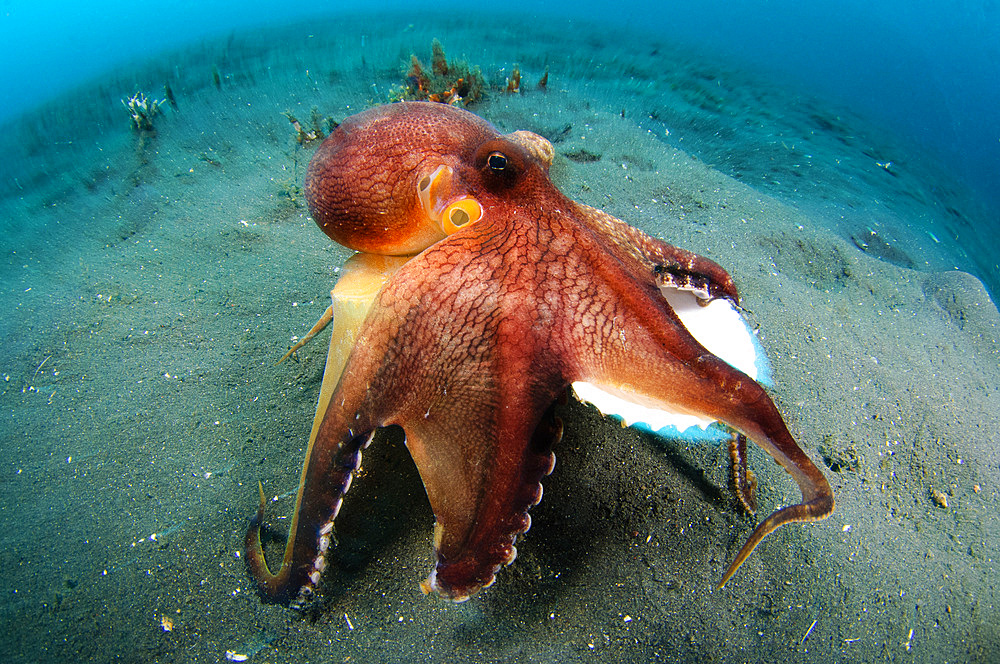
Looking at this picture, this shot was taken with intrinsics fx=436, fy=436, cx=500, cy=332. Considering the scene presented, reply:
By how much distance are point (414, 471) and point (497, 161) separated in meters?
1.59

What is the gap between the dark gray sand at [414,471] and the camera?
6.31 ft

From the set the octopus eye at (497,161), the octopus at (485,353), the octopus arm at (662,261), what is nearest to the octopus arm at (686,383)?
the octopus at (485,353)

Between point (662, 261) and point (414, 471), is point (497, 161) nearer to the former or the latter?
point (662, 261)

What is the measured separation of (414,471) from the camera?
2.30 m

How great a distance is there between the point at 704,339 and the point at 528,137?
132cm

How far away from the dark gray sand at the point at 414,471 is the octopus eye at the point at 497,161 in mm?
1331

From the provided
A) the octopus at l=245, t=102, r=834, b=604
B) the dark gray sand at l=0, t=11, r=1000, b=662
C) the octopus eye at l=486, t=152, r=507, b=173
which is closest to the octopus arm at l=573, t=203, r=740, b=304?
the octopus at l=245, t=102, r=834, b=604

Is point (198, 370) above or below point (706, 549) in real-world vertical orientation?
below

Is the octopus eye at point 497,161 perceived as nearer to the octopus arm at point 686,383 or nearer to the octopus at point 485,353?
the octopus at point 485,353

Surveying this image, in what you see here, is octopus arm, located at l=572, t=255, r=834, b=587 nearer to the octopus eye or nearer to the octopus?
the octopus

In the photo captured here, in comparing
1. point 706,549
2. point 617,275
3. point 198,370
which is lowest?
point 198,370

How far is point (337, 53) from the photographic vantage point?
826 centimetres

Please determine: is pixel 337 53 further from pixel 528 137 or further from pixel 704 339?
pixel 704 339

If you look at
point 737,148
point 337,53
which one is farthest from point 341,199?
point 337,53
